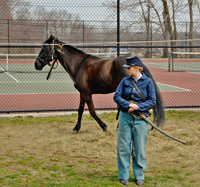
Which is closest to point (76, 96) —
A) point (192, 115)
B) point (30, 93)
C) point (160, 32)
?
point (30, 93)

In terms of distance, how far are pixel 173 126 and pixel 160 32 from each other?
527 centimetres

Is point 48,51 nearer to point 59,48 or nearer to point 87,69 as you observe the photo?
point 59,48

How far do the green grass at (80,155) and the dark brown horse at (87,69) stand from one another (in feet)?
2.69

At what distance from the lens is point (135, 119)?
411cm

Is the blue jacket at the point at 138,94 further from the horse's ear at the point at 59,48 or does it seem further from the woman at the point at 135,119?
the horse's ear at the point at 59,48

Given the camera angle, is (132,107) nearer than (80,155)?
Yes

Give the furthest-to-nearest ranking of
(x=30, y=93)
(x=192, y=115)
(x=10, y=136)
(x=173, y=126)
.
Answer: (x=30, y=93), (x=192, y=115), (x=173, y=126), (x=10, y=136)

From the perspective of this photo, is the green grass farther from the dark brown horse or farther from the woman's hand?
the woman's hand

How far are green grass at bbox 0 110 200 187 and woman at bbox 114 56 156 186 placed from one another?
0.26 meters

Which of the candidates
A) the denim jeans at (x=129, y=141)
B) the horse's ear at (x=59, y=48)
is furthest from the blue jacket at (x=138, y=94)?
the horse's ear at (x=59, y=48)

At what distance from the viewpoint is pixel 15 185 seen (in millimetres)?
4168

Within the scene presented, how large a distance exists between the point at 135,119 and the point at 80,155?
A: 1889mm

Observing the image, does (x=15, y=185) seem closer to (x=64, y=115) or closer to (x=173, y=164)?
(x=173, y=164)

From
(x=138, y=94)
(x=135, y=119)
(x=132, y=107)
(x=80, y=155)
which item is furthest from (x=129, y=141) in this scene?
(x=80, y=155)
